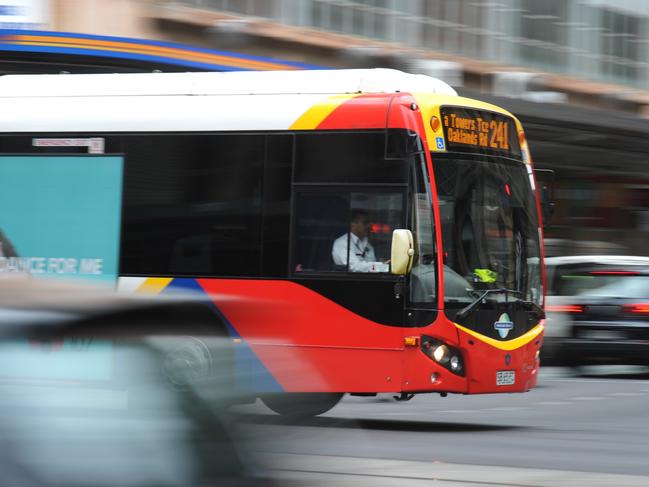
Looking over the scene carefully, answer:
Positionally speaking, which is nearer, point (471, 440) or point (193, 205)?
point (471, 440)

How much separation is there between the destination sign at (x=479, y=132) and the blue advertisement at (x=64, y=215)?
2.97 metres

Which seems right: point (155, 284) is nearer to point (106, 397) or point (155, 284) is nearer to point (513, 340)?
point (513, 340)

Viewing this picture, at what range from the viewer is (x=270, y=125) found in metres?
11.9

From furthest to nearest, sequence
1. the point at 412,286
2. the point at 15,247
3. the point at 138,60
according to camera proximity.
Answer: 1. the point at 138,60
2. the point at 15,247
3. the point at 412,286

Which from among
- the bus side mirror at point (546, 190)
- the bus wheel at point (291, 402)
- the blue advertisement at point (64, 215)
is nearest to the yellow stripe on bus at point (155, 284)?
the blue advertisement at point (64, 215)

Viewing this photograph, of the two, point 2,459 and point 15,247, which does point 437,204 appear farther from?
point 2,459

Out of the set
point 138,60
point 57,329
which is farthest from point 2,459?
point 138,60

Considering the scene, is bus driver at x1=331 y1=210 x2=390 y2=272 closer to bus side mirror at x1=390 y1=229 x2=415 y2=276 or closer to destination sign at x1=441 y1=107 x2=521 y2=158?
A: bus side mirror at x1=390 y1=229 x2=415 y2=276

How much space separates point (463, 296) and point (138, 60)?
10.3 metres

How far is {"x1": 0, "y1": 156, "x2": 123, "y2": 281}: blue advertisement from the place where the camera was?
12188 millimetres

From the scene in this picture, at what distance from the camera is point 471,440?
1088 cm

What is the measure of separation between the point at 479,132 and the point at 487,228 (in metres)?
0.92

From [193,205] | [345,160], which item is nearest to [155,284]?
[193,205]

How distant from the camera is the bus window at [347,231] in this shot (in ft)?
37.3
